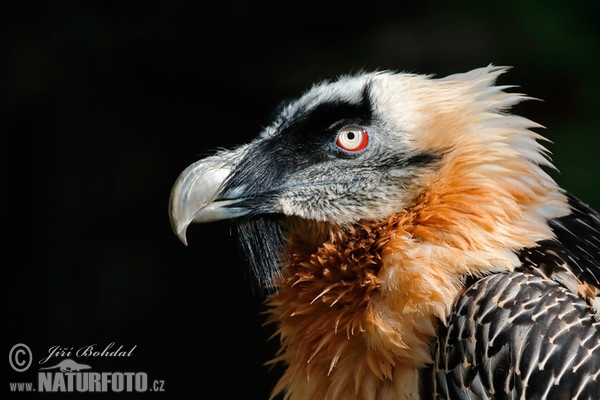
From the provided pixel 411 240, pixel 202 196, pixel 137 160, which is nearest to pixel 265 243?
pixel 202 196

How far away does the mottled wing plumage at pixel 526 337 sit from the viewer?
247 centimetres

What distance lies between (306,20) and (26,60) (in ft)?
7.42

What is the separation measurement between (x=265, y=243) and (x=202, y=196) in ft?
1.09

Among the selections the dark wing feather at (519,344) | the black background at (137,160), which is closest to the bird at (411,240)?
the dark wing feather at (519,344)

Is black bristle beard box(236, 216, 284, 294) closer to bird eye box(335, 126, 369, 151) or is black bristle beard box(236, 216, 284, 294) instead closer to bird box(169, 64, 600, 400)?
bird box(169, 64, 600, 400)

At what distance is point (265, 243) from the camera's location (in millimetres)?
3266

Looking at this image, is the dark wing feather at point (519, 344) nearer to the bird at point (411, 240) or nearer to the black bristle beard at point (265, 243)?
the bird at point (411, 240)

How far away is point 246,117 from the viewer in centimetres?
657

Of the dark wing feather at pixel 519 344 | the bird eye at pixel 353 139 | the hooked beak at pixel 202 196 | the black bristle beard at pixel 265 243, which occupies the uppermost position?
the bird eye at pixel 353 139

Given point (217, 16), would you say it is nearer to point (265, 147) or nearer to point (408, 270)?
point (265, 147)

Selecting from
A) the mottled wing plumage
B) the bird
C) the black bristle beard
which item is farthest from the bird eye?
the mottled wing plumage

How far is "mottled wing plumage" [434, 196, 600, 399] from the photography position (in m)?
2.47

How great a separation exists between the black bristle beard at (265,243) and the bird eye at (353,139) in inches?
14.8

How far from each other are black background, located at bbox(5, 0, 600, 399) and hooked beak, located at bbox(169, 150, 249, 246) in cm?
324
